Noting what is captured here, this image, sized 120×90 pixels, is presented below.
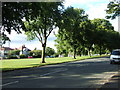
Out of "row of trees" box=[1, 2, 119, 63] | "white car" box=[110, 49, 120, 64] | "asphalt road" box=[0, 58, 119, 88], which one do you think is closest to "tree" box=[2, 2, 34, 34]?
"row of trees" box=[1, 2, 119, 63]

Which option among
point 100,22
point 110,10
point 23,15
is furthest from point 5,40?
point 100,22

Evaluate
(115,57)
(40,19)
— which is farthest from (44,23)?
(115,57)

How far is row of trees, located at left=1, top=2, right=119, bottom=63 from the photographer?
61.2 feet

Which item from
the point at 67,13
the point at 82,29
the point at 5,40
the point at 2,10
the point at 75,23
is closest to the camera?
the point at 2,10

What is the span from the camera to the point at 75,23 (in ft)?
173

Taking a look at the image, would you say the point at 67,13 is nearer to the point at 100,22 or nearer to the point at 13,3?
the point at 13,3

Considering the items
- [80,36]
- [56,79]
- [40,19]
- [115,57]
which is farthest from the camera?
[80,36]

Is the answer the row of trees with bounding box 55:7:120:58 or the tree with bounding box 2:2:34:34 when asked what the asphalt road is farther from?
the row of trees with bounding box 55:7:120:58

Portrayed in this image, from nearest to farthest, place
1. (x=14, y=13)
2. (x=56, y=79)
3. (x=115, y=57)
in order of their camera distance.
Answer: (x=56, y=79) < (x=14, y=13) < (x=115, y=57)

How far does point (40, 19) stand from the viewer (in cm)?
3294

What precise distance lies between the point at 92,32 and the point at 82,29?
498 cm

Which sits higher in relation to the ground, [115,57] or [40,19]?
[40,19]

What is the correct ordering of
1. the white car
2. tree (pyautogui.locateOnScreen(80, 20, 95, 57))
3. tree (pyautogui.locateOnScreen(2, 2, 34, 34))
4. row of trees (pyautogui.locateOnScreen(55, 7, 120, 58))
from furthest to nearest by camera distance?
tree (pyautogui.locateOnScreen(80, 20, 95, 57)) < row of trees (pyautogui.locateOnScreen(55, 7, 120, 58)) < the white car < tree (pyautogui.locateOnScreen(2, 2, 34, 34))

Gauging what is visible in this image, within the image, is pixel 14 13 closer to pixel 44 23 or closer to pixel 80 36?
pixel 44 23
